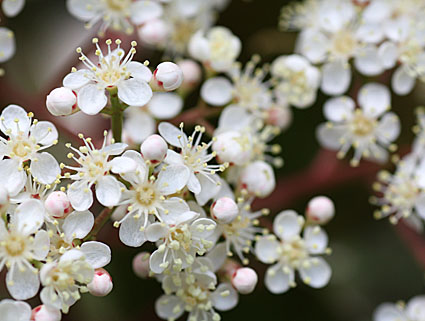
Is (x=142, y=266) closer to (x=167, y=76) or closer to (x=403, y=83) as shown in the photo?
(x=167, y=76)

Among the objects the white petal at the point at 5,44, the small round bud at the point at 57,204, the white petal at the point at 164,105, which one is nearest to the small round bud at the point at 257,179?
the white petal at the point at 164,105

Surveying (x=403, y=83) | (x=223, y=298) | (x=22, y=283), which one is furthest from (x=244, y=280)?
(x=403, y=83)

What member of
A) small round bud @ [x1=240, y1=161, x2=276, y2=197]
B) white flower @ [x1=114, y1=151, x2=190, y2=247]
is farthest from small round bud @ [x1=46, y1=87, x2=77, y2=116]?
small round bud @ [x1=240, y1=161, x2=276, y2=197]

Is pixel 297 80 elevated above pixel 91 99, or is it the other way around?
pixel 91 99

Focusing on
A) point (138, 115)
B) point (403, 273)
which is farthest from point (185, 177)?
point (403, 273)

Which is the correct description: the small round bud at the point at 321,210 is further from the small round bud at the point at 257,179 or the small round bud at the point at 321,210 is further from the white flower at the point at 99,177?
the white flower at the point at 99,177

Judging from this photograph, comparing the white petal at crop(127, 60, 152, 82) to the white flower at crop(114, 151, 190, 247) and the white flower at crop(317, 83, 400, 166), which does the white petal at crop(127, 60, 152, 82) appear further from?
the white flower at crop(317, 83, 400, 166)
